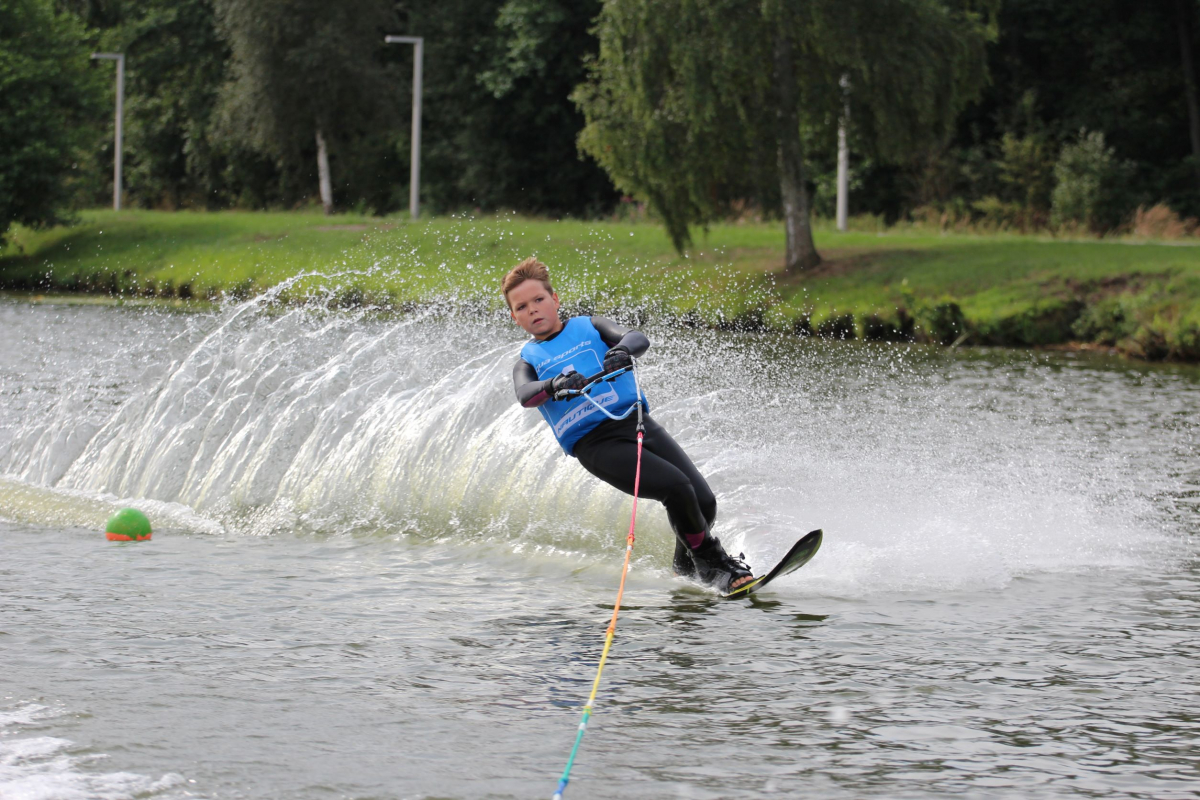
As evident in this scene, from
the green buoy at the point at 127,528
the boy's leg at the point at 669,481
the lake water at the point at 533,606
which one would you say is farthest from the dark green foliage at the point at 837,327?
the boy's leg at the point at 669,481

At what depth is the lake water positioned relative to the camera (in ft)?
15.4

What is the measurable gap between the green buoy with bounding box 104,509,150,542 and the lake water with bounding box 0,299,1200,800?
0.10 meters

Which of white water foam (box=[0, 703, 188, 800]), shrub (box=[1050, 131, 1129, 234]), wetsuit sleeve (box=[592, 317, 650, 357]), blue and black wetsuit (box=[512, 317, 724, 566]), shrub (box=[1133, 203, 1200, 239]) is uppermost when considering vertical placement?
shrub (box=[1050, 131, 1129, 234])

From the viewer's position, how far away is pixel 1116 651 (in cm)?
623

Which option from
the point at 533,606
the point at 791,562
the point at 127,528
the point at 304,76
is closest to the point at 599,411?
the point at 533,606

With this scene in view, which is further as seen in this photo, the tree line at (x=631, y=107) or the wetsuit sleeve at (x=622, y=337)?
the tree line at (x=631, y=107)

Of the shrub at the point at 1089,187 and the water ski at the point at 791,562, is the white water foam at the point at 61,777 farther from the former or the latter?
the shrub at the point at 1089,187

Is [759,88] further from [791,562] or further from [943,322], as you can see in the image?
[791,562]

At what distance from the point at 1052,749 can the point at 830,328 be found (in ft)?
64.1

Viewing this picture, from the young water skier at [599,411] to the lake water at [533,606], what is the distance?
49 centimetres

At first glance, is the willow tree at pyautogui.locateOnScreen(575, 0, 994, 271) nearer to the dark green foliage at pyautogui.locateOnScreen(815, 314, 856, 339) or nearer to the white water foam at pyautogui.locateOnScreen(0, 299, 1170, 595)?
the dark green foliage at pyautogui.locateOnScreen(815, 314, 856, 339)

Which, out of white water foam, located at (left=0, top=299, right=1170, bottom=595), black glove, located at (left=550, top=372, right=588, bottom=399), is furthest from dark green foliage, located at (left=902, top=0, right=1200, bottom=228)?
black glove, located at (left=550, top=372, right=588, bottom=399)

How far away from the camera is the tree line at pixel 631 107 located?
85.3 feet

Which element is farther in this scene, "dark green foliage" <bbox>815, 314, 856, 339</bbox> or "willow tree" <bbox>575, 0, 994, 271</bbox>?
"willow tree" <bbox>575, 0, 994, 271</bbox>
